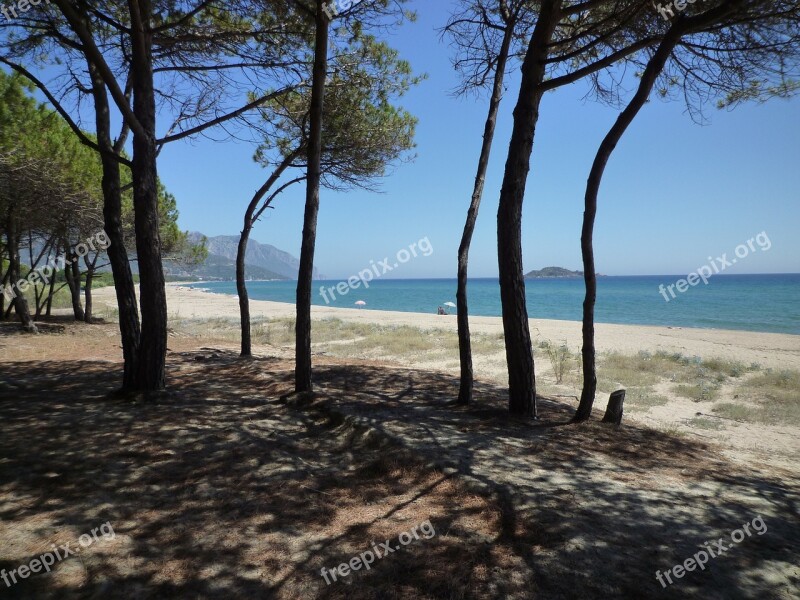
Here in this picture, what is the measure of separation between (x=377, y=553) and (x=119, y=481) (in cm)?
230

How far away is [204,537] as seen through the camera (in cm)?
289

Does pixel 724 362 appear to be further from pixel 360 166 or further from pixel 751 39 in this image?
pixel 360 166

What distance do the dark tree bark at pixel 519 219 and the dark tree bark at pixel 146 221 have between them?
4709 mm

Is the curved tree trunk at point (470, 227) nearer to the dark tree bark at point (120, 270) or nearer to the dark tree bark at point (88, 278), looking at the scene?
the dark tree bark at point (120, 270)

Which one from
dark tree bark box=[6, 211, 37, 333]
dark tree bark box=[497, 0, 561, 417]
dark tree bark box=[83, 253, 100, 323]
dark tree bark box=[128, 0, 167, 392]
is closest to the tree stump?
dark tree bark box=[497, 0, 561, 417]

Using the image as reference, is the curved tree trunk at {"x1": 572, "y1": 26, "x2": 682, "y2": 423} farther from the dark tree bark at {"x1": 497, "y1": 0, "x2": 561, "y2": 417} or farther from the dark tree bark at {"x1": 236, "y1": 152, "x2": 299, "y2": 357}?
the dark tree bark at {"x1": 236, "y1": 152, "x2": 299, "y2": 357}

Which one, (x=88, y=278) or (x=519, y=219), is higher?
(x=519, y=219)

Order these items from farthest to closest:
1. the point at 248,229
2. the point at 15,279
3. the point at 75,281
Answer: the point at 75,281 < the point at 15,279 < the point at 248,229

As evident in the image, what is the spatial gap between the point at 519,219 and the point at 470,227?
102cm

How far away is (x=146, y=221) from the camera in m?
5.78

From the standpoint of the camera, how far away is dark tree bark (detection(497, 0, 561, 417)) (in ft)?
18.8

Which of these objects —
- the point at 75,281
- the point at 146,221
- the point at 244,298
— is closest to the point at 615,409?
the point at 146,221

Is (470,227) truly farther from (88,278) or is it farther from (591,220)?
(88,278)

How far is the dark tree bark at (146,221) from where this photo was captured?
576 centimetres
